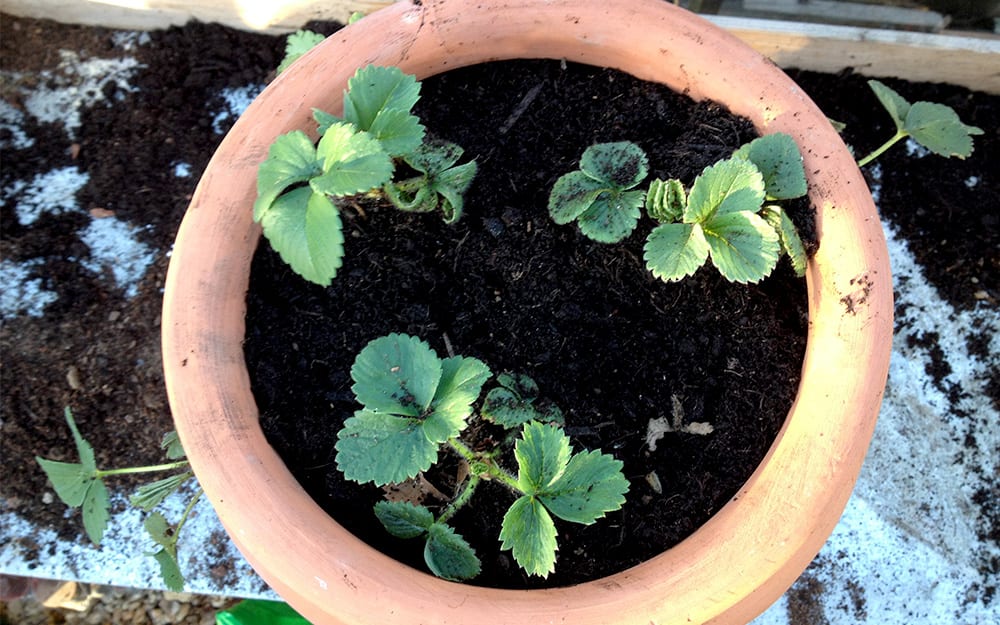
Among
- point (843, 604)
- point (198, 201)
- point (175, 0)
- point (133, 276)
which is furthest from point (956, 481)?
point (175, 0)

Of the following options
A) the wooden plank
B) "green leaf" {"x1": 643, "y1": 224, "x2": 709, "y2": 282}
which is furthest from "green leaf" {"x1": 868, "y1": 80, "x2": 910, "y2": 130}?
"green leaf" {"x1": 643, "y1": 224, "x2": 709, "y2": 282}

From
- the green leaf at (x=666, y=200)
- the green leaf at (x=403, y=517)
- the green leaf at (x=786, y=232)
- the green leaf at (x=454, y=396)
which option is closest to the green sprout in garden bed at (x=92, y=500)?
the green leaf at (x=403, y=517)

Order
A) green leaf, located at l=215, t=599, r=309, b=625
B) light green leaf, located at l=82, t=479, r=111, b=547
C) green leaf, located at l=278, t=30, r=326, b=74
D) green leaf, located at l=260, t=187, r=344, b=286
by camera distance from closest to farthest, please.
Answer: green leaf, located at l=260, t=187, r=344, b=286 → light green leaf, located at l=82, t=479, r=111, b=547 → green leaf, located at l=278, t=30, r=326, b=74 → green leaf, located at l=215, t=599, r=309, b=625

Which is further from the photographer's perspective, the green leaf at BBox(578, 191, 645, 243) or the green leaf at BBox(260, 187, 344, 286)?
the green leaf at BBox(578, 191, 645, 243)

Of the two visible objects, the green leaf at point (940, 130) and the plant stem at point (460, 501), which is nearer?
the plant stem at point (460, 501)

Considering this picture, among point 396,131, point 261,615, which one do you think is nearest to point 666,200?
point 396,131

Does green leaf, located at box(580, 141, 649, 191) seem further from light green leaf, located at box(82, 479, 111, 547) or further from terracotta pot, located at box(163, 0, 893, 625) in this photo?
light green leaf, located at box(82, 479, 111, 547)

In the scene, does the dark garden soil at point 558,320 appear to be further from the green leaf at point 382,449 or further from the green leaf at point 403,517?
the green leaf at point 382,449
